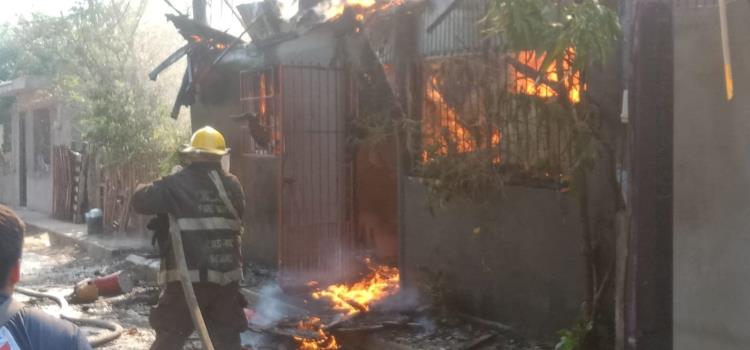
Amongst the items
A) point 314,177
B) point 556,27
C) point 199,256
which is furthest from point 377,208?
point 556,27

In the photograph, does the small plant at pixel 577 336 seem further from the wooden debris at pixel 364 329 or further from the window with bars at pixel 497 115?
the wooden debris at pixel 364 329

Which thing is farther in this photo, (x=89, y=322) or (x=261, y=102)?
(x=261, y=102)

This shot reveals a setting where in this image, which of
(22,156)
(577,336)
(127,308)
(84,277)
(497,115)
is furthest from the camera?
(22,156)

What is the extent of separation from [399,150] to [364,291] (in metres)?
1.85

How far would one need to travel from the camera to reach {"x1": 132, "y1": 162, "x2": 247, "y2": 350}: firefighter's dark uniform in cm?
562

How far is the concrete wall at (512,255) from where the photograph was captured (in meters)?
6.62

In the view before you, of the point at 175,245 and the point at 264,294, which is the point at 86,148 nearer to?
the point at 264,294

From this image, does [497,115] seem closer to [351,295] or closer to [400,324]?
[400,324]

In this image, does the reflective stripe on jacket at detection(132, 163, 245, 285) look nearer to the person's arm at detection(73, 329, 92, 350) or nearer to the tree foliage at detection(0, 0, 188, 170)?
the person's arm at detection(73, 329, 92, 350)

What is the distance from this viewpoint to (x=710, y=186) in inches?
199

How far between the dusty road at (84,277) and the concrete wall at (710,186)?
5.18 meters

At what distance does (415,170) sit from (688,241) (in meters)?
3.59

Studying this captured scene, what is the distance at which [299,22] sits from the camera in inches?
374

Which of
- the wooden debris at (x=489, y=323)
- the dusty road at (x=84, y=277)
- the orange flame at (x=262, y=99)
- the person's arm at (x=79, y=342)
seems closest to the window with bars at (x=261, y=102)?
the orange flame at (x=262, y=99)
